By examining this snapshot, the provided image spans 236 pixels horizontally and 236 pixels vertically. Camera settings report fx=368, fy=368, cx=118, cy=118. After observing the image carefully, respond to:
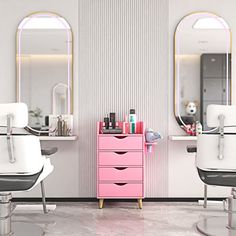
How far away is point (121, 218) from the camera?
3352 millimetres

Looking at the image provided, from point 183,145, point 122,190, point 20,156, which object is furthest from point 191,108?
point 20,156

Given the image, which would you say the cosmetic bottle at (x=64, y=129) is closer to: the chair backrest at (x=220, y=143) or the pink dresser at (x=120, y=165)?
the pink dresser at (x=120, y=165)

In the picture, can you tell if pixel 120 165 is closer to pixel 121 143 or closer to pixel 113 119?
pixel 121 143

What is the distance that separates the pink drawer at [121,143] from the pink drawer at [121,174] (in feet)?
0.71

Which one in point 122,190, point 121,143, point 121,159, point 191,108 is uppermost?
point 191,108

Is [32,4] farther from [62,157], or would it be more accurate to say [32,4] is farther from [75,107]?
[62,157]

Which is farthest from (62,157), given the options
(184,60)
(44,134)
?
(184,60)

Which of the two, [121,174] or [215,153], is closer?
[215,153]

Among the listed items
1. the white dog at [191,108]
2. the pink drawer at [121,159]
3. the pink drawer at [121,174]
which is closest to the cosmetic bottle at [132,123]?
the pink drawer at [121,159]

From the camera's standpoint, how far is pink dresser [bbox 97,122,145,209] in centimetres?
359

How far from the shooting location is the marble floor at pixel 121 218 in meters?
2.98

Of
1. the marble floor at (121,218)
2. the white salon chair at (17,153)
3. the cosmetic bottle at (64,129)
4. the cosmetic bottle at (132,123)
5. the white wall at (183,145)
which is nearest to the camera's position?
the white salon chair at (17,153)

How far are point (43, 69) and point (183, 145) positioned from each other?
1722 millimetres

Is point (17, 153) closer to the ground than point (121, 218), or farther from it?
farther from it
